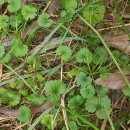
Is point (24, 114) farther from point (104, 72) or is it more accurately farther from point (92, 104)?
point (104, 72)

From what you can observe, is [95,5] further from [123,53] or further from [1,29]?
[1,29]

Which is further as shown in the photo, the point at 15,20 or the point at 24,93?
the point at 15,20

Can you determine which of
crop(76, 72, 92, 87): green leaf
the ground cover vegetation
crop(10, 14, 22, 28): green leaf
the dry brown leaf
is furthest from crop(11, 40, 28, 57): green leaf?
the dry brown leaf

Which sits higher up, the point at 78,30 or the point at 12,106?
the point at 78,30

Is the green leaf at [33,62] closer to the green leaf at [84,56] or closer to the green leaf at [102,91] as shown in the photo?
the green leaf at [84,56]

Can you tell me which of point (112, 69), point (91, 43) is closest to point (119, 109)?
point (112, 69)

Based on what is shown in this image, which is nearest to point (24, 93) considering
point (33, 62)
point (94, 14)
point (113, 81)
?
point (33, 62)
